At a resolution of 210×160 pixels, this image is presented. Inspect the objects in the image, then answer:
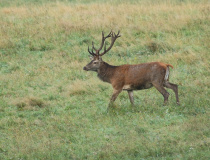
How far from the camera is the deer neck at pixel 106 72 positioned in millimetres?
10758

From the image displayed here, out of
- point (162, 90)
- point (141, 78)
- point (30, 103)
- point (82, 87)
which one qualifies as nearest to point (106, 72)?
point (141, 78)

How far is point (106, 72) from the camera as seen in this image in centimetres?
1086

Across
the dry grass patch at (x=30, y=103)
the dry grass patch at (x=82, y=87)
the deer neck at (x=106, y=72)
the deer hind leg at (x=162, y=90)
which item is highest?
the deer neck at (x=106, y=72)

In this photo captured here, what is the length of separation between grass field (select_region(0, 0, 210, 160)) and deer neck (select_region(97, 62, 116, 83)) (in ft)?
1.96

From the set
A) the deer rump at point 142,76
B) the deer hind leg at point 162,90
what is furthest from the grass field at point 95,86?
the deer rump at point 142,76

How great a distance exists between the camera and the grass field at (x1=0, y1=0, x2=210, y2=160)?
309 inches

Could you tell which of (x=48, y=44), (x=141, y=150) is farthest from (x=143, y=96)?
(x=48, y=44)

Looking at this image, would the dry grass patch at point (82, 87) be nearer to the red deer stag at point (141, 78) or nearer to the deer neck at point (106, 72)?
the deer neck at point (106, 72)

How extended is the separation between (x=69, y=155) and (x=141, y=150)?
1.20 meters

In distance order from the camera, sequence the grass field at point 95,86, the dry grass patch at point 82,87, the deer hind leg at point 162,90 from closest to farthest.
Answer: the grass field at point 95,86
the deer hind leg at point 162,90
the dry grass patch at point 82,87

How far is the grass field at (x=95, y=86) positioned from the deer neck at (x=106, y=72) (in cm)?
60

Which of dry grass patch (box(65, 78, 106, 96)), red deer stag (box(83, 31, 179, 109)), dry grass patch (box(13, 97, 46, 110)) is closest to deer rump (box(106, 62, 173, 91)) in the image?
red deer stag (box(83, 31, 179, 109))

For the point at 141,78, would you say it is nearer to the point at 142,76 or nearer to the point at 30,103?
the point at 142,76

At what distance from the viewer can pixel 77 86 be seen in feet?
38.8
